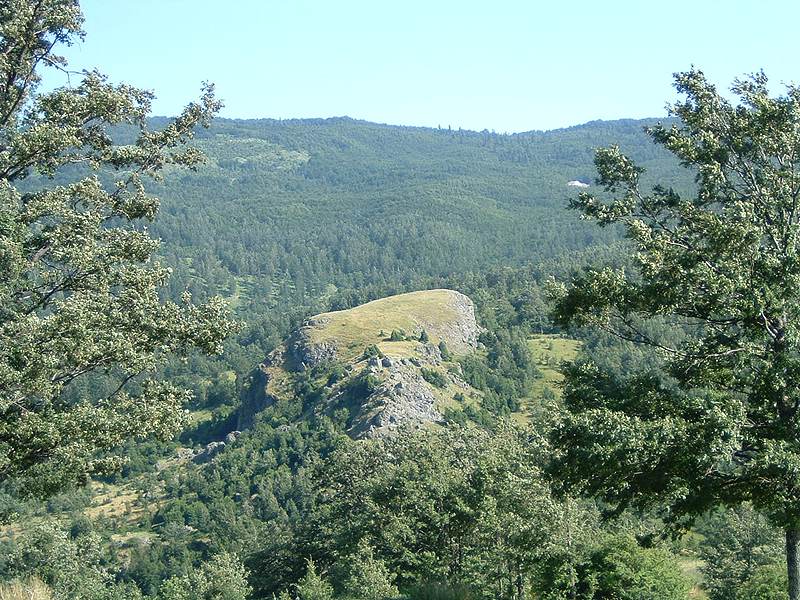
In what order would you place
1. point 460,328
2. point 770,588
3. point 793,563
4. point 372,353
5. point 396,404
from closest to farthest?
point 793,563, point 770,588, point 396,404, point 372,353, point 460,328

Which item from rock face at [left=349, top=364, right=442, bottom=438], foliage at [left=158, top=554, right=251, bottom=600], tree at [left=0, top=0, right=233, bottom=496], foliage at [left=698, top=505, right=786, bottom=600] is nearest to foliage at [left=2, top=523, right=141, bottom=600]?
foliage at [left=158, top=554, right=251, bottom=600]

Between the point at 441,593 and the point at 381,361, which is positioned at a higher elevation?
the point at 441,593

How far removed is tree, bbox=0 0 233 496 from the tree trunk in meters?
11.8

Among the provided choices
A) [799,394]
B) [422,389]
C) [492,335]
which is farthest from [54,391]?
[492,335]

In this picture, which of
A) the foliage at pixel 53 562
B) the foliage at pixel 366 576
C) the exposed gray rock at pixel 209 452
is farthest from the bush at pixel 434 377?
the foliage at pixel 366 576

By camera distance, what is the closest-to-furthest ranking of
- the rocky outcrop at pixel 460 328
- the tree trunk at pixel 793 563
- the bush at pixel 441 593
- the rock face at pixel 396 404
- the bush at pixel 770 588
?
the tree trunk at pixel 793 563 → the bush at pixel 441 593 → the bush at pixel 770 588 → the rock face at pixel 396 404 → the rocky outcrop at pixel 460 328

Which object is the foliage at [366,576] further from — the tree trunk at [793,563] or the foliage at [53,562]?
the tree trunk at [793,563]

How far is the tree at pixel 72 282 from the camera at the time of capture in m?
13.9

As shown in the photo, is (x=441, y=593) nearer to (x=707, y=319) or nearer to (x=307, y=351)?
(x=707, y=319)

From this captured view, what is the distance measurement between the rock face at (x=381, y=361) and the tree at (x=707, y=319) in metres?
99.7

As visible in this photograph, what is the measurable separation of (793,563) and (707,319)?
4.89 m

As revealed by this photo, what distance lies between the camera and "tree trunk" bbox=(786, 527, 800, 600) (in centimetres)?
1472

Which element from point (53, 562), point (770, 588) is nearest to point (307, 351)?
point (53, 562)

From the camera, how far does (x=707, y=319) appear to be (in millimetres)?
15859
